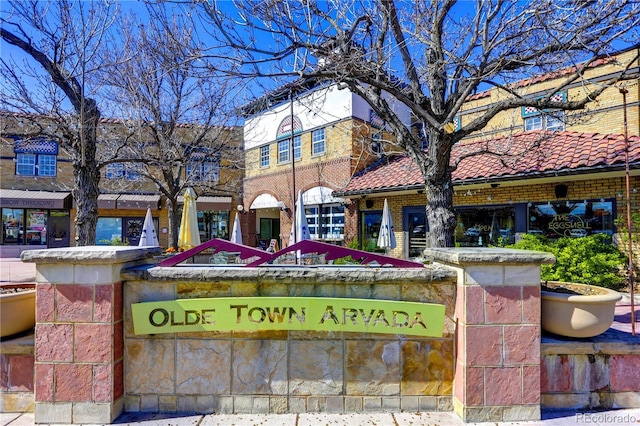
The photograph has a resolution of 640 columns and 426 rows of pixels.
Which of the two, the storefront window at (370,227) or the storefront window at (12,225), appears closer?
the storefront window at (370,227)

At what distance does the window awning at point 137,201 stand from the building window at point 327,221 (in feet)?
29.5

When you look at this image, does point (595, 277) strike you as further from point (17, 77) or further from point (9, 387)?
point (17, 77)

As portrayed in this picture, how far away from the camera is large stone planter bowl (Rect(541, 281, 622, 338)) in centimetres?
306

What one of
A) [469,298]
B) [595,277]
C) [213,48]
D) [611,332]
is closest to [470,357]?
[469,298]

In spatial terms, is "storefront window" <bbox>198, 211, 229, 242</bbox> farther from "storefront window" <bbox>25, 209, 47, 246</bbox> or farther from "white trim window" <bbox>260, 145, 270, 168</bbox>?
"storefront window" <bbox>25, 209, 47, 246</bbox>

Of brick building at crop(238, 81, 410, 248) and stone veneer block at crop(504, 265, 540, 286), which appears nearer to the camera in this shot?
stone veneer block at crop(504, 265, 540, 286)

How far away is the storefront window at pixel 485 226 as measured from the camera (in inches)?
404

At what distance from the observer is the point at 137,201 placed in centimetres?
1902

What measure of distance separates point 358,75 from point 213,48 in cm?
211

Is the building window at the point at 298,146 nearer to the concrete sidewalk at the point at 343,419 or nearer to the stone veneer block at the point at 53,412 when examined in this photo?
the concrete sidewalk at the point at 343,419

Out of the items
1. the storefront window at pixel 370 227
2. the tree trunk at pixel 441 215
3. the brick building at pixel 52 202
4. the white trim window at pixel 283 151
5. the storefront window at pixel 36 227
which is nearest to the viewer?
the tree trunk at pixel 441 215

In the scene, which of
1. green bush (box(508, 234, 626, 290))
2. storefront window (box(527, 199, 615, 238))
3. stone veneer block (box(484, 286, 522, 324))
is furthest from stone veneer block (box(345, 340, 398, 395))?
storefront window (box(527, 199, 615, 238))

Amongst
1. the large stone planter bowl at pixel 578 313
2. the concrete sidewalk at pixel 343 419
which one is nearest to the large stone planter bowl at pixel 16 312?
the concrete sidewalk at pixel 343 419

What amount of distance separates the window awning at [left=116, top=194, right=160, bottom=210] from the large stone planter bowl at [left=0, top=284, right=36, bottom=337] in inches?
666
